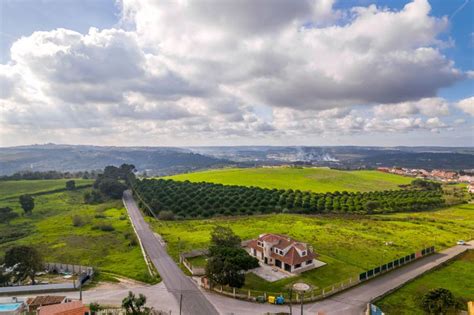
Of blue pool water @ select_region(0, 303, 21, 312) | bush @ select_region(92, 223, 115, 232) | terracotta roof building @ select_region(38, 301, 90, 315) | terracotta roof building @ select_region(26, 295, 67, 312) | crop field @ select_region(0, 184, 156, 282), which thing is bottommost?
crop field @ select_region(0, 184, 156, 282)

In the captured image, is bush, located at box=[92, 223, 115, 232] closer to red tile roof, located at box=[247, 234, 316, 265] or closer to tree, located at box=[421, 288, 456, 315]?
red tile roof, located at box=[247, 234, 316, 265]

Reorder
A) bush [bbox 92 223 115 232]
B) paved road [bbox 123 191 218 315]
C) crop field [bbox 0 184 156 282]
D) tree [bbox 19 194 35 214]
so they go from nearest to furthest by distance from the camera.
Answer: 1. paved road [bbox 123 191 218 315]
2. crop field [bbox 0 184 156 282]
3. bush [bbox 92 223 115 232]
4. tree [bbox 19 194 35 214]

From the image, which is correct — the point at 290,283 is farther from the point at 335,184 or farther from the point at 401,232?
the point at 335,184

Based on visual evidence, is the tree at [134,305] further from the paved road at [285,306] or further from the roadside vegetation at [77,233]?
the roadside vegetation at [77,233]

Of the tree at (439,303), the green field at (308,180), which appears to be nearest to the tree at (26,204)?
the green field at (308,180)

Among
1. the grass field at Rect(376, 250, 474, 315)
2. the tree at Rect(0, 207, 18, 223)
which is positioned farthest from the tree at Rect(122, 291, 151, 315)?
the tree at Rect(0, 207, 18, 223)

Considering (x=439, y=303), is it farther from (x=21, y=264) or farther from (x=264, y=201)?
(x=264, y=201)

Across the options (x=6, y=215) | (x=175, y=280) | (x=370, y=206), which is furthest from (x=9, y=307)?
(x=370, y=206)

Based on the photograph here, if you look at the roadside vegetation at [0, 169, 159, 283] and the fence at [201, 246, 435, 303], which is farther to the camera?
the roadside vegetation at [0, 169, 159, 283]
